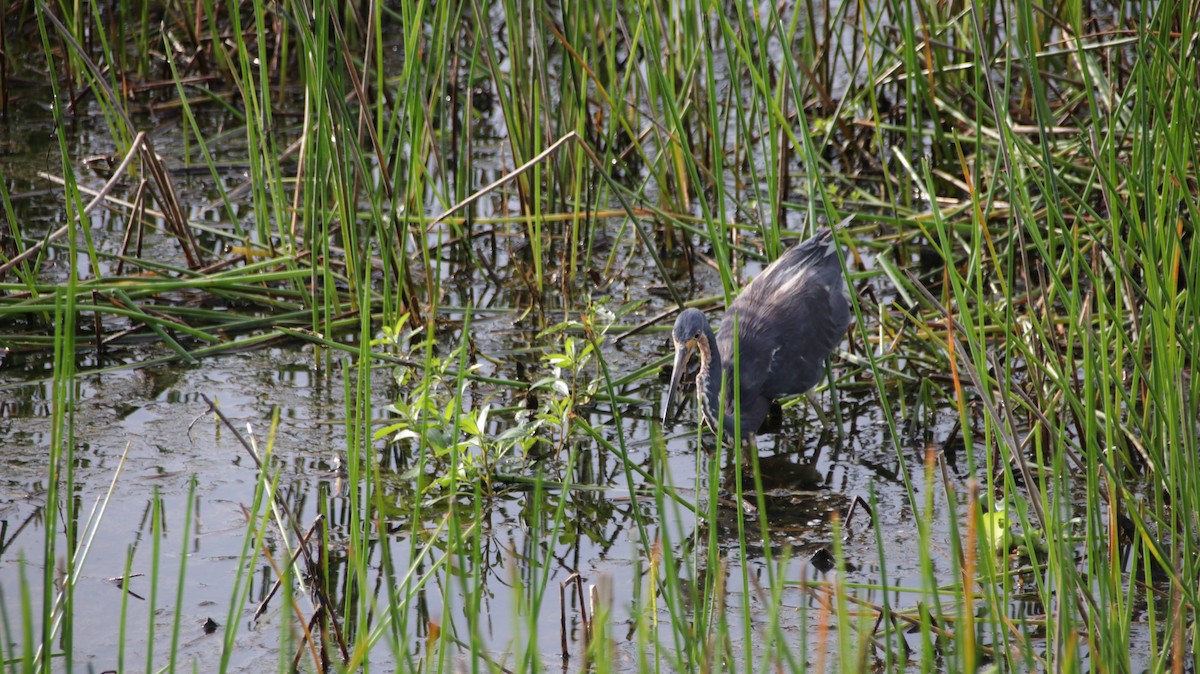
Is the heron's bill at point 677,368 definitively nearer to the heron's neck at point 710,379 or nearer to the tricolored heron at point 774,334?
the tricolored heron at point 774,334

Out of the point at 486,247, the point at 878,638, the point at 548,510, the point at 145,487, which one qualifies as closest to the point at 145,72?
the point at 486,247

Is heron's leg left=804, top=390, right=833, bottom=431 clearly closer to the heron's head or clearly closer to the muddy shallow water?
the muddy shallow water

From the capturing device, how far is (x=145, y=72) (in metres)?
6.52

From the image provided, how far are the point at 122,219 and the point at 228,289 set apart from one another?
1.23 m

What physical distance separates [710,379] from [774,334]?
1.22 ft

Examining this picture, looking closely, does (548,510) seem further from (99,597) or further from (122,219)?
(122,219)

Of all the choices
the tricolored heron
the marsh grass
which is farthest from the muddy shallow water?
the tricolored heron

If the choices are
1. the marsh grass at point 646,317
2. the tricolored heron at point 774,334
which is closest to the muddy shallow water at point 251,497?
the marsh grass at point 646,317

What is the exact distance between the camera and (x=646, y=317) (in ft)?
15.1

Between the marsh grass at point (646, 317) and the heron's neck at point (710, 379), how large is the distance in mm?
167

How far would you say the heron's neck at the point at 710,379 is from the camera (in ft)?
12.4

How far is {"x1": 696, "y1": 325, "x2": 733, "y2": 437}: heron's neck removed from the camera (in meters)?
3.79

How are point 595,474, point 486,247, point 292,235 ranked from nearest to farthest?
1. point 595,474
2. point 292,235
3. point 486,247

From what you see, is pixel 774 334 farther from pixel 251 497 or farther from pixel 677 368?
pixel 251 497
